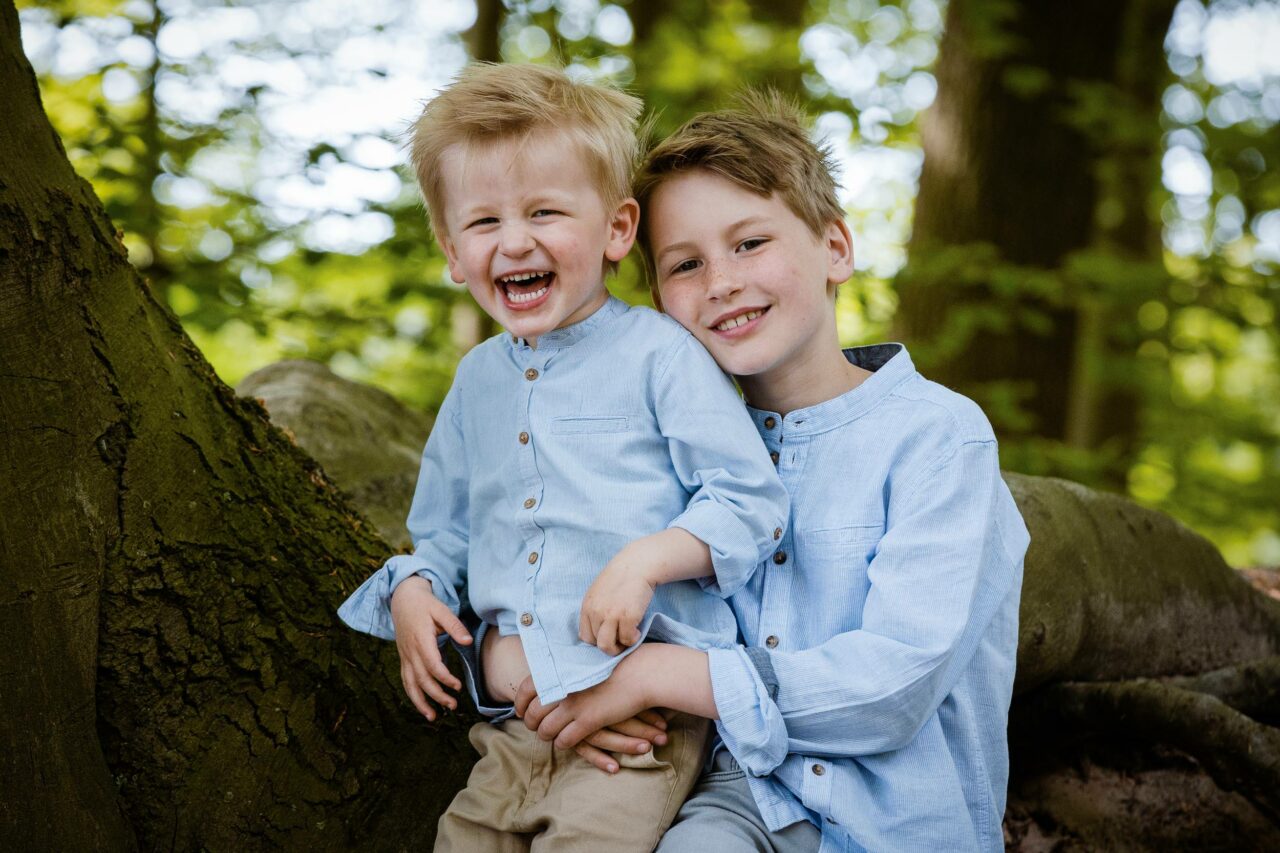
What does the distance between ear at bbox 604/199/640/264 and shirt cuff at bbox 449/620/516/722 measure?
80cm

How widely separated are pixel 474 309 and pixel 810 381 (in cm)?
466

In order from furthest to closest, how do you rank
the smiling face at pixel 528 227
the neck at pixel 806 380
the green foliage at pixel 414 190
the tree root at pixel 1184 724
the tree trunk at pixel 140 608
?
the green foliage at pixel 414 190
the tree root at pixel 1184 724
the neck at pixel 806 380
the smiling face at pixel 528 227
the tree trunk at pixel 140 608

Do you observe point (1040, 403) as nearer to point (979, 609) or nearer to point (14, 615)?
point (979, 609)

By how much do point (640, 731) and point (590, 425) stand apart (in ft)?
1.88

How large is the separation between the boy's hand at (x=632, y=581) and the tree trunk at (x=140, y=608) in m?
0.69

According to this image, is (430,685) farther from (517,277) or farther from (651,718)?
(517,277)

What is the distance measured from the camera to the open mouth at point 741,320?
2068 mm

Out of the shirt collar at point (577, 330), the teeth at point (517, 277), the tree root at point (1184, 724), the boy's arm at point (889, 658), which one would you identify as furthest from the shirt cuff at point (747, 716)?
the tree root at point (1184, 724)

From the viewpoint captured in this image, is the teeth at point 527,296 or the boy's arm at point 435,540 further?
the boy's arm at point 435,540

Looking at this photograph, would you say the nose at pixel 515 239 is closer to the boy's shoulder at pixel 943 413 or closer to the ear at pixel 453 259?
the ear at pixel 453 259

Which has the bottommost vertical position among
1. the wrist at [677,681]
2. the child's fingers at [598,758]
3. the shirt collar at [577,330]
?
the child's fingers at [598,758]

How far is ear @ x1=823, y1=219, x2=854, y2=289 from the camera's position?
2193mm

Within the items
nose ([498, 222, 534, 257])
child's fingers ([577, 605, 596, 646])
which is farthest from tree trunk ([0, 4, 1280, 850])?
nose ([498, 222, 534, 257])

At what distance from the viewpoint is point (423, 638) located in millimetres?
1977
